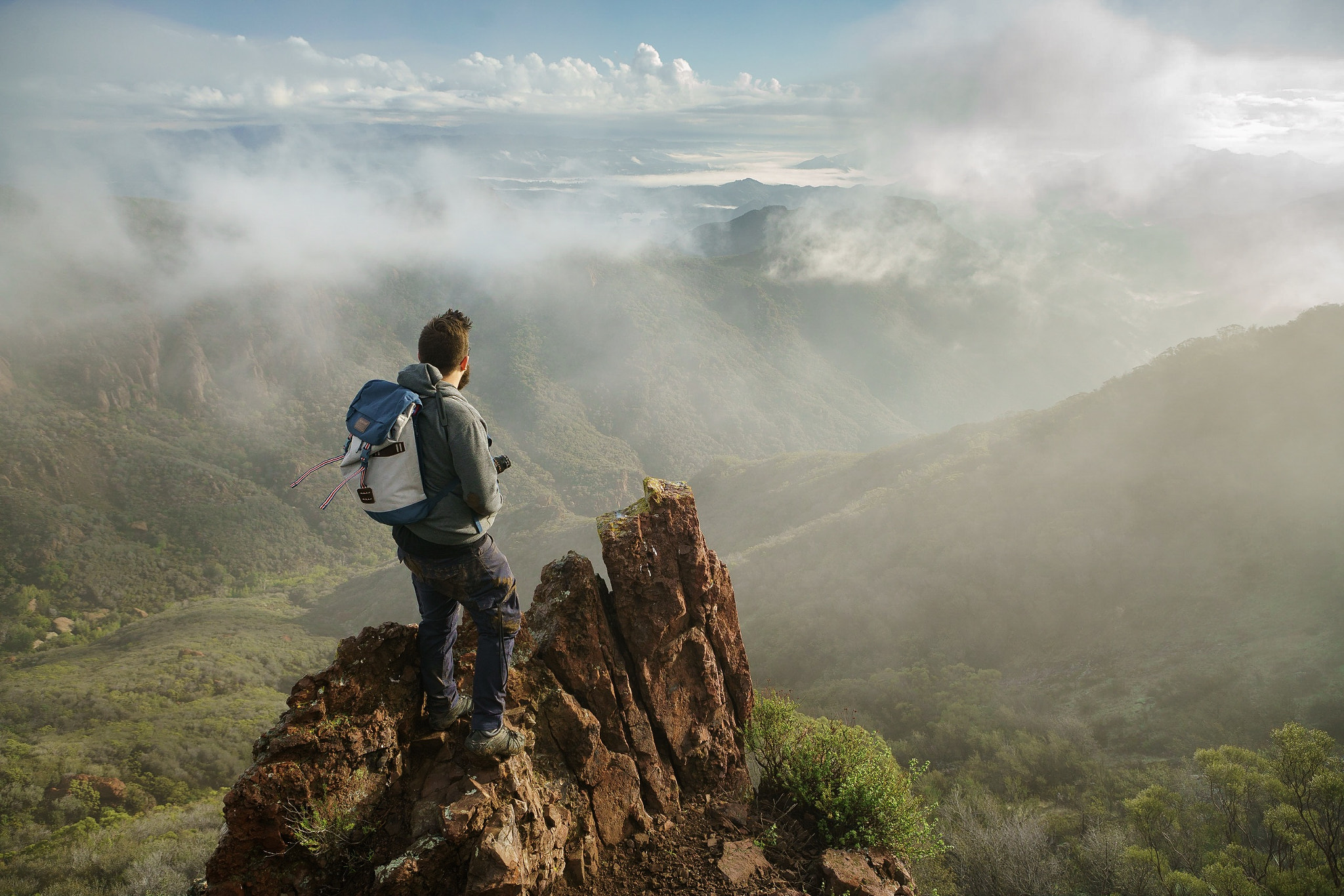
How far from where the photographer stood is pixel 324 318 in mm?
188625

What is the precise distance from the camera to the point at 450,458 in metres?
5.16

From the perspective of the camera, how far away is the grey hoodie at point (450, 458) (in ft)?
16.5

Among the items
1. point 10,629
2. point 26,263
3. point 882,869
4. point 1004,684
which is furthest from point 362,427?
point 26,263

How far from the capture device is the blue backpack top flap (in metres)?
4.73

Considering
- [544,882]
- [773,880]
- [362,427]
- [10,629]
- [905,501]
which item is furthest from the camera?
[10,629]

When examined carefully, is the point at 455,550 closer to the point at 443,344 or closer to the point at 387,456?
the point at 387,456

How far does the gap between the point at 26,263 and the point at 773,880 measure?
249228mm

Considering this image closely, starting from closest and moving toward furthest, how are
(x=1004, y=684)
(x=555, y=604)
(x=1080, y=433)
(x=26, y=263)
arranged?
1. (x=555, y=604)
2. (x=1004, y=684)
3. (x=1080, y=433)
4. (x=26, y=263)

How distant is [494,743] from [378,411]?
3.20 meters

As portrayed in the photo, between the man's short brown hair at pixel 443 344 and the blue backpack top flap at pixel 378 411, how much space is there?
532mm

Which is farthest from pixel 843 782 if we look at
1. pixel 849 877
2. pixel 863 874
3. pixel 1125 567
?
pixel 1125 567

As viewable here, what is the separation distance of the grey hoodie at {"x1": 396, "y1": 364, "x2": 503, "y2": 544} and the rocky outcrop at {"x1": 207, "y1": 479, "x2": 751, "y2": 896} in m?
1.83

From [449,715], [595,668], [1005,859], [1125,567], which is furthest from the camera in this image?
[1125,567]

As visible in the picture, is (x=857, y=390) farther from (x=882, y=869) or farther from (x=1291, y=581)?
(x=882, y=869)
